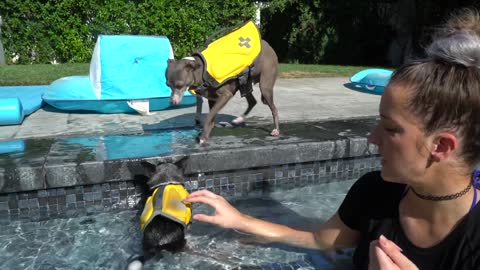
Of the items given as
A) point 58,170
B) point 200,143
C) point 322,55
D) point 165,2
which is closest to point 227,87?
point 200,143

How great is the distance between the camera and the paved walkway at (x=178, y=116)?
5.11m

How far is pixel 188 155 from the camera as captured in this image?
390 cm

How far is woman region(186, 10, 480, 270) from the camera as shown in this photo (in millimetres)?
1309

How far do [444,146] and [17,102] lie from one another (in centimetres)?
529

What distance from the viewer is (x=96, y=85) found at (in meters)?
6.37

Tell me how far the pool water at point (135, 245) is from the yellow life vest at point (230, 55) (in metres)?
1.31

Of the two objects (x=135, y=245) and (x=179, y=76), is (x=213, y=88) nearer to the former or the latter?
(x=179, y=76)

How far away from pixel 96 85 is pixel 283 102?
9.48ft

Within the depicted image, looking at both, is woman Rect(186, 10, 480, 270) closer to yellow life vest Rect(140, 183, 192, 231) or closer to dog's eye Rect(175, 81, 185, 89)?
yellow life vest Rect(140, 183, 192, 231)

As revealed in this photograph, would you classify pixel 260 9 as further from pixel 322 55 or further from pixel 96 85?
pixel 96 85

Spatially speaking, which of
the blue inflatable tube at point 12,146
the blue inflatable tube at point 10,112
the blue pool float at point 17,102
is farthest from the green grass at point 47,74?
the blue inflatable tube at point 12,146

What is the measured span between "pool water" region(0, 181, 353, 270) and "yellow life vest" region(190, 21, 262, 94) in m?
1.31

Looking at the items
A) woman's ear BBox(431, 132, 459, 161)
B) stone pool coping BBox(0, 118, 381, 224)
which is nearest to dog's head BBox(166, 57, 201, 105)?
stone pool coping BBox(0, 118, 381, 224)

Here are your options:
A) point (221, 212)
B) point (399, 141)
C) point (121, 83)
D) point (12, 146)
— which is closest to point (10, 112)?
point (12, 146)
